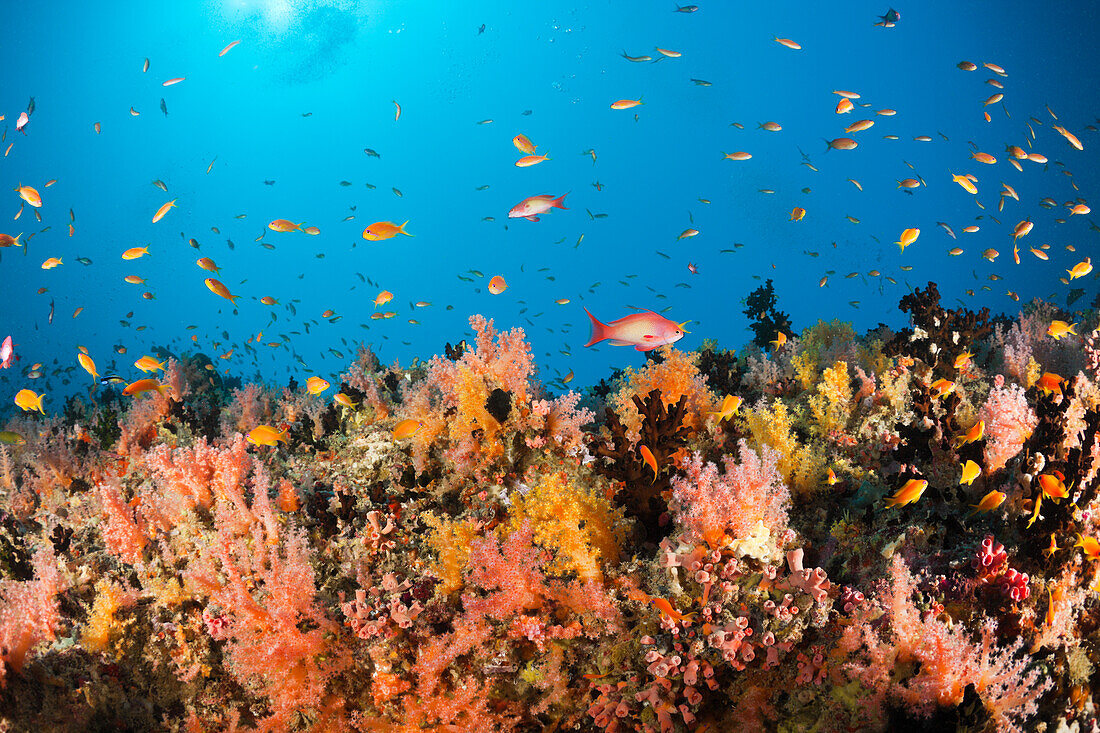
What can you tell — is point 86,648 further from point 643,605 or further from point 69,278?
point 69,278

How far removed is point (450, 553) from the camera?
3.20 m

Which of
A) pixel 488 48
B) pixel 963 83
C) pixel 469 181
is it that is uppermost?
pixel 488 48

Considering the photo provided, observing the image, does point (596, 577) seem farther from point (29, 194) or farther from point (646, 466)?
point (29, 194)

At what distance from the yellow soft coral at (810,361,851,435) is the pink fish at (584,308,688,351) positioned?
193 cm

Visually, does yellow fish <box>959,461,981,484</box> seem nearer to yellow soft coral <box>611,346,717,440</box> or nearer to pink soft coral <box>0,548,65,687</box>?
yellow soft coral <box>611,346,717,440</box>

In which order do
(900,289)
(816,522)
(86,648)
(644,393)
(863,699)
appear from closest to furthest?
(863,699)
(86,648)
(816,522)
(644,393)
(900,289)

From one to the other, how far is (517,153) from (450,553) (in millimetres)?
121828

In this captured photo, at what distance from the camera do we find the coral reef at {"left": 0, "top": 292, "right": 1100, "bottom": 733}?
2.53 m

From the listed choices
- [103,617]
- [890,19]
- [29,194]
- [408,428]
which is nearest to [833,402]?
[408,428]

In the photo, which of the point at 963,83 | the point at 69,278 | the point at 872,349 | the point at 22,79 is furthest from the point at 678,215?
the point at 69,278

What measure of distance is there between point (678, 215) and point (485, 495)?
113 m

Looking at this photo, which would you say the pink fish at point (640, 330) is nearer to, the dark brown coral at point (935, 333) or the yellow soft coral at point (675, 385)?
the yellow soft coral at point (675, 385)

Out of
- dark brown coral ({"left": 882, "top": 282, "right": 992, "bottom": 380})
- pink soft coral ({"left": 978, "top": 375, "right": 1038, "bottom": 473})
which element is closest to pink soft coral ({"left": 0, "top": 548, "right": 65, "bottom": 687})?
pink soft coral ({"left": 978, "top": 375, "right": 1038, "bottom": 473})

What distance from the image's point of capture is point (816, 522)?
11.9 ft
